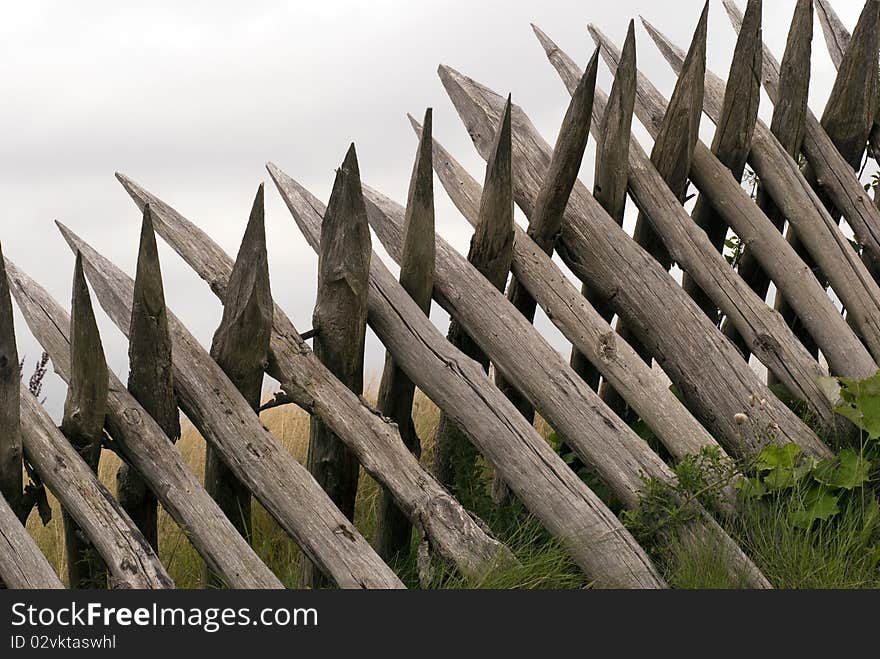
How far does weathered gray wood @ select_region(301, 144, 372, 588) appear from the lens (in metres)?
3.15

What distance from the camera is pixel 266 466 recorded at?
3043 millimetres

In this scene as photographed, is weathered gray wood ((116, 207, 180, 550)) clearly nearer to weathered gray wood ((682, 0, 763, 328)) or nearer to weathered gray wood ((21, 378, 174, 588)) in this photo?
weathered gray wood ((21, 378, 174, 588))

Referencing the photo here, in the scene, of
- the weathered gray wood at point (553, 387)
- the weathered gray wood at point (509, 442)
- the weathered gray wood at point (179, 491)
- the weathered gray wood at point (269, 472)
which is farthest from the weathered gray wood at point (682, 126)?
the weathered gray wood at point (179, 491)

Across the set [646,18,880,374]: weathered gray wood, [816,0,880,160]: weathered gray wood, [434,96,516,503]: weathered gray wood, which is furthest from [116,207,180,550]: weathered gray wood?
[816,0,880,160]: weathered gray wood

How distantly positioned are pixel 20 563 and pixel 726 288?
2.35 m

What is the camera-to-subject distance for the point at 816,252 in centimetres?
405

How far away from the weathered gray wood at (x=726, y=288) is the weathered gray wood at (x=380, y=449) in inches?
48.6

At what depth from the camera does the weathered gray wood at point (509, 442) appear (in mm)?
3121

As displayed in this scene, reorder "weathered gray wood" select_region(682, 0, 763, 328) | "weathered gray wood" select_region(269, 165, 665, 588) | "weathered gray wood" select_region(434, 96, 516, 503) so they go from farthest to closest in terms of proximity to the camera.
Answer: "weathered gray wood" select_region(682, 0, 763, 328), "weathered gray wood" select_region(434, 96, 516, 503), "weathered gray wood" select_region(269, 165, 665, 588)

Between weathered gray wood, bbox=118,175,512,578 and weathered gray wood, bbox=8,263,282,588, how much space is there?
380 mm

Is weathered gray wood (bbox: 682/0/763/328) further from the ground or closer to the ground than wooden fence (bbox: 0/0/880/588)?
further from the ground

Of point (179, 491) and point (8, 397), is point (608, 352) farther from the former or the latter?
point (8, 397)

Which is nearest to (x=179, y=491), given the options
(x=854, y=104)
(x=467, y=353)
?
(x=467, y=353)

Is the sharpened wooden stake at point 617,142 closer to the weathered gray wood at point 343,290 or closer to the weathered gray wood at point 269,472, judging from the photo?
the weathered gray wood at point 343,290
